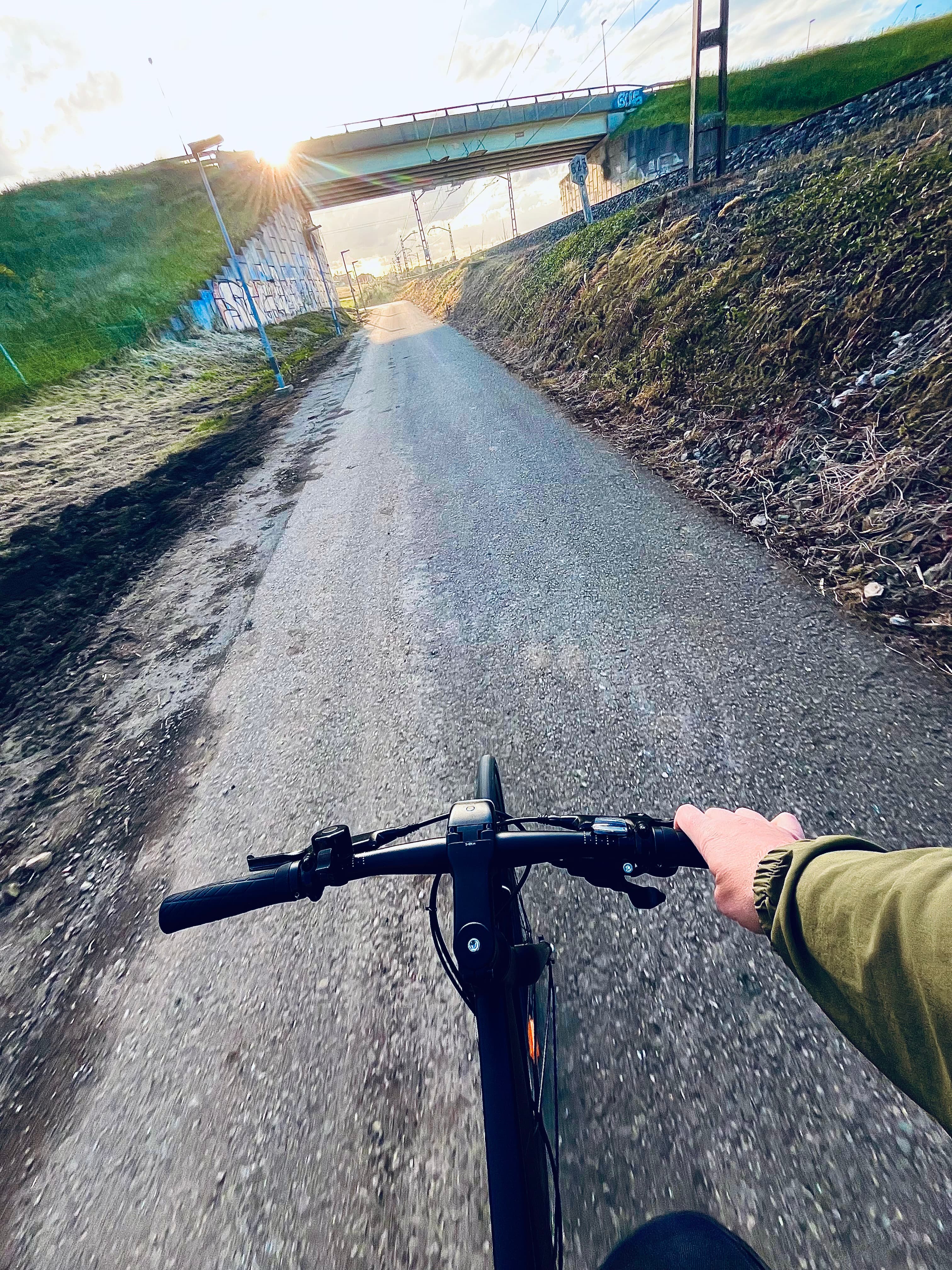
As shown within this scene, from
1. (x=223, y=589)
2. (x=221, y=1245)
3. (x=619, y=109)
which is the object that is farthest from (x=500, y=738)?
(x=619, y=109)

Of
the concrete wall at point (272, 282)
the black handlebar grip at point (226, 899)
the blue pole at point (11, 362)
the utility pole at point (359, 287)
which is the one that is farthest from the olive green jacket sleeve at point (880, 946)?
the utility pole at point (359, 287)

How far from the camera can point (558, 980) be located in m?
1.94

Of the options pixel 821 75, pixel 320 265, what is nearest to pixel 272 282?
pixel 320 265

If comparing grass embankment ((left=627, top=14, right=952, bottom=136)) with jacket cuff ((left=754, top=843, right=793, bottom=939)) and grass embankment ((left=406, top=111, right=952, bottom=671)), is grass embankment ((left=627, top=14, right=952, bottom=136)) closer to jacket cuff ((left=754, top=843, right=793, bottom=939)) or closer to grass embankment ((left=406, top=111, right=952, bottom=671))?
grass embankment ((left=406, top=111, right=952, bottom=671))

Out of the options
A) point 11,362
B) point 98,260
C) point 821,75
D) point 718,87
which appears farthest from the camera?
point 821,75

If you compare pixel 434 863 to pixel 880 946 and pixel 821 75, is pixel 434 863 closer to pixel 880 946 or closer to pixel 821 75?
pixel 880 946

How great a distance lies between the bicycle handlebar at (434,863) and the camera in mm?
1261

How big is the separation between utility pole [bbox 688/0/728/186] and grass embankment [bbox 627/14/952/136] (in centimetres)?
2807

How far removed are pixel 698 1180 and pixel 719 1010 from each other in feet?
1.50

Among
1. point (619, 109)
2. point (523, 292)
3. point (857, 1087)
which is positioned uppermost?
point (619, 109)

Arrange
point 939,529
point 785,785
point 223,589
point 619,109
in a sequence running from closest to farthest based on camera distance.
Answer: point 785,785
point 939,529
point 223,589
point 619,109

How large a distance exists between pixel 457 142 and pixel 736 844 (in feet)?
174

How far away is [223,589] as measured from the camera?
5281 millimetres

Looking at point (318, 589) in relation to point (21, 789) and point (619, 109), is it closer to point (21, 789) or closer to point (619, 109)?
point (21, 789)
